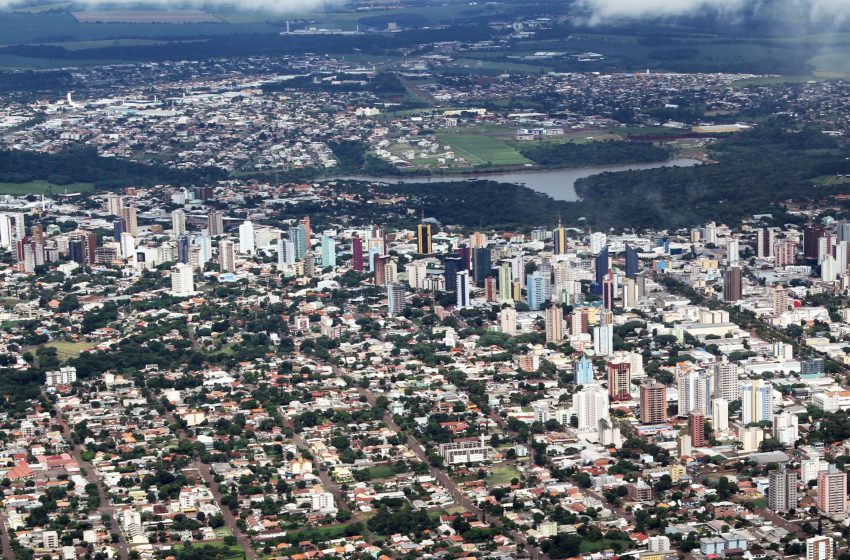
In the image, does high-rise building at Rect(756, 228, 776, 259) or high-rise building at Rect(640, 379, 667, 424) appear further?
high-rise building at Rect(756, 228, 776, 259)

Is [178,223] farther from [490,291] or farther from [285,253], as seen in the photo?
[490,291]

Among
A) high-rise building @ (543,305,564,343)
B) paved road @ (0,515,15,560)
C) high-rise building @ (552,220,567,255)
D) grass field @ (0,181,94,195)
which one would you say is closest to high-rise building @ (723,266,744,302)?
high-rise building @ (543,305,564,343)

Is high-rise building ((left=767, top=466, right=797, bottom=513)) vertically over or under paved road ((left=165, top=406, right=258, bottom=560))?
over

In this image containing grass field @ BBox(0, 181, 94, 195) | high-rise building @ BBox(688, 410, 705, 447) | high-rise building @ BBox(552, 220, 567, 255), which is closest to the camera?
high-rise building @ BBox(688, 410, 705, 447)

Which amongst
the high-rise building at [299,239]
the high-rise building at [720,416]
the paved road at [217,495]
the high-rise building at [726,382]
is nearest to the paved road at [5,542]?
the paved road at [217,495]

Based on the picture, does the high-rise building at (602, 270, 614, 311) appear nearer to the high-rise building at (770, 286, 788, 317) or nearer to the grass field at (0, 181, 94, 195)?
the high-rise building at (770, 286, 788, 317)

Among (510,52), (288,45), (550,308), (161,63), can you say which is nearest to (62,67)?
(161,63)
